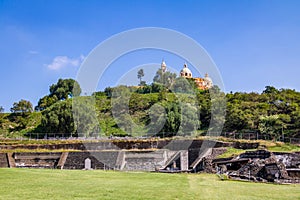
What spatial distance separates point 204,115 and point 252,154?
34.7 meters

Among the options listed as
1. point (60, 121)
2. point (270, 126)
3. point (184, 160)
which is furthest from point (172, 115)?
point (60, 121)

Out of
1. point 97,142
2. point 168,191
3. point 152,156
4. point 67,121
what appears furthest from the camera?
point 67,121

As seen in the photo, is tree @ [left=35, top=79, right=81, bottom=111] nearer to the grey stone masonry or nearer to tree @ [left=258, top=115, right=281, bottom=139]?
tree @ [left=258, top=115, right=281, bottom=139]

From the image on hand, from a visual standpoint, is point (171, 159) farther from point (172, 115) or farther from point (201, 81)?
point (201, 81)

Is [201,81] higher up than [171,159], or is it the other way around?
[201,81]

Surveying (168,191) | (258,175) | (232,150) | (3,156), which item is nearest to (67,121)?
(3,156)

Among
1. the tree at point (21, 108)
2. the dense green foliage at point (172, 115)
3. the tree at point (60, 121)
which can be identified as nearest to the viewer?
the dense green foliage at point (172, 115)

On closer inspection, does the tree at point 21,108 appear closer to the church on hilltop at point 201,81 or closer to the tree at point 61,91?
the tree at point 61,91

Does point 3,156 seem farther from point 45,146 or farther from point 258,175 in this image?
point 258,175

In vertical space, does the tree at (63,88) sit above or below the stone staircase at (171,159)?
above

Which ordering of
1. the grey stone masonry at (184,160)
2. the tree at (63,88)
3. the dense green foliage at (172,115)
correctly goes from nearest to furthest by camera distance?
1. the grey stone masonry at (184,160)
2. the dense green foliage at (172,115)
3. the tree at (63,88)

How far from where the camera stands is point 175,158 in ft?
127

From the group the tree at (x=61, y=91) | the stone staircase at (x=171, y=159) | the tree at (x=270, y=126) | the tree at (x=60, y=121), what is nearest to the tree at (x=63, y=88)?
the tree at (x=61, y=91)

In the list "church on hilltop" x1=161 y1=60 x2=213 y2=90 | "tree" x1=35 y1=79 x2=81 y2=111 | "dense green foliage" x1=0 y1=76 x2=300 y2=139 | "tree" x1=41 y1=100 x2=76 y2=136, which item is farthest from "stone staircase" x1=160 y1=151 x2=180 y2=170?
"tree" x1=35 y1=79 x2=81 y2=111
